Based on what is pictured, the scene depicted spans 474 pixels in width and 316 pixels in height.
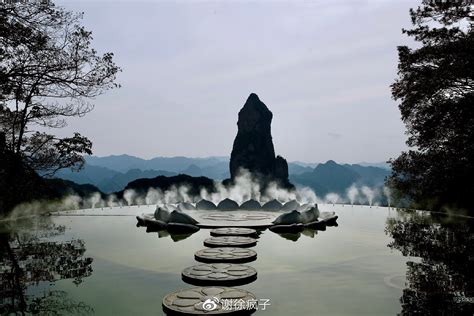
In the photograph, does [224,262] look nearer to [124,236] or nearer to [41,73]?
[124,236]

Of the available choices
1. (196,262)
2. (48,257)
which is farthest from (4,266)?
(196,262)

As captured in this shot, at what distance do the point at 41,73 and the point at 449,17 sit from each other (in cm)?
1664

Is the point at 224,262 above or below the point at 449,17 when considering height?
below

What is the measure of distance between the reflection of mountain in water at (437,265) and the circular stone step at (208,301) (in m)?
2.63

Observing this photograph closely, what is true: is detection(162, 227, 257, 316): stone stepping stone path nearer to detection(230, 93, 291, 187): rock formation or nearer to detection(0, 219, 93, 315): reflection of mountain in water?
detection(0, 219, 93, 315): reflection of mountain in water

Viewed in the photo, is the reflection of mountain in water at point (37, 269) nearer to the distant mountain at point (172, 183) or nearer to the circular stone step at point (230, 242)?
the circular stone step at point (230, 242)

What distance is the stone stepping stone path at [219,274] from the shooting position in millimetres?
8039

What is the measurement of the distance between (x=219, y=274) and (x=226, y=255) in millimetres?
1996

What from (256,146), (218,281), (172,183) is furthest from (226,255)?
(256,146)

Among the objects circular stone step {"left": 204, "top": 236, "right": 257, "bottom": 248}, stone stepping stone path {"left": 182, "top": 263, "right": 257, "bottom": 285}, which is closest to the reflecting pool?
stone stepping stone path {"left": 182, "top": 263, "right": 257, "bottom": 285}

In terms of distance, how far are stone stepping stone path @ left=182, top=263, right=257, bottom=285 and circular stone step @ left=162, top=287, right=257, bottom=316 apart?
0.64 metres

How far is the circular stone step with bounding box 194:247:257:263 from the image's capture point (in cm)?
1008

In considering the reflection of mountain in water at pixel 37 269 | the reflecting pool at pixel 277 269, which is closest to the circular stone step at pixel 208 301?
the reflecting pool at pixel 277 269

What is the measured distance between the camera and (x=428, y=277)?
838cm
